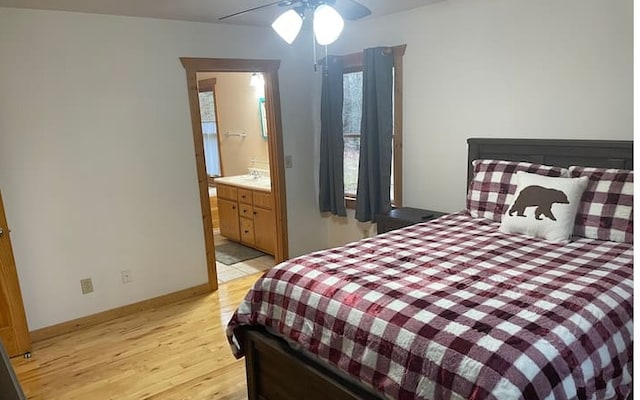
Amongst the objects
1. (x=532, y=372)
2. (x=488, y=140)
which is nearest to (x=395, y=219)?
(x=488, y=140)

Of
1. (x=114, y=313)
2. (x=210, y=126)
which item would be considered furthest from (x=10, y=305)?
(x=210, y=126)

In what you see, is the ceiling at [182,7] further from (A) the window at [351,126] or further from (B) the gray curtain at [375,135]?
(A) the window at [351,126]

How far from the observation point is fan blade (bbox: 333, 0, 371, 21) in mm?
2469

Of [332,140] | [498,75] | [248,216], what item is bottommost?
[248,216]

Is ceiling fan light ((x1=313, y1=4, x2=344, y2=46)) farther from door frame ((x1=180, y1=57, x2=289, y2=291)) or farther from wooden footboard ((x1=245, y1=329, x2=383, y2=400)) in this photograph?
door frame ((x1=180, y1=57, x2=289, y2=291))

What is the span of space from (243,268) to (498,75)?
285 cm

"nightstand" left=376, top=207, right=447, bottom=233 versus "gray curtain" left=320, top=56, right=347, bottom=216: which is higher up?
"gray curtain" left=320, top=56, right=347, bottom=216

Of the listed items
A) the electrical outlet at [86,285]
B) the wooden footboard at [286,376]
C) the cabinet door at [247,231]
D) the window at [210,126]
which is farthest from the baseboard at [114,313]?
the window at [210,126]

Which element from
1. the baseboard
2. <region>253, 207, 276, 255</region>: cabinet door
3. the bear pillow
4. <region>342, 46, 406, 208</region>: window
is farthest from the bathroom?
the bear pillow

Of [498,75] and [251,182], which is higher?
[498,75]

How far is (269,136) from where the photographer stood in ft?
14.4

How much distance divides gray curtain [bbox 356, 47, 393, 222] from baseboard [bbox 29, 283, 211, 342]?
5.16 feet

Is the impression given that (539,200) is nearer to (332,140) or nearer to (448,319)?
(448,319)

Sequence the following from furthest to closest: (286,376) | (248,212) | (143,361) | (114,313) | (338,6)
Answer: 1. (248,212)
2. (114,313)
3. (143,361)
4. (338,6)
5. (286,376)
